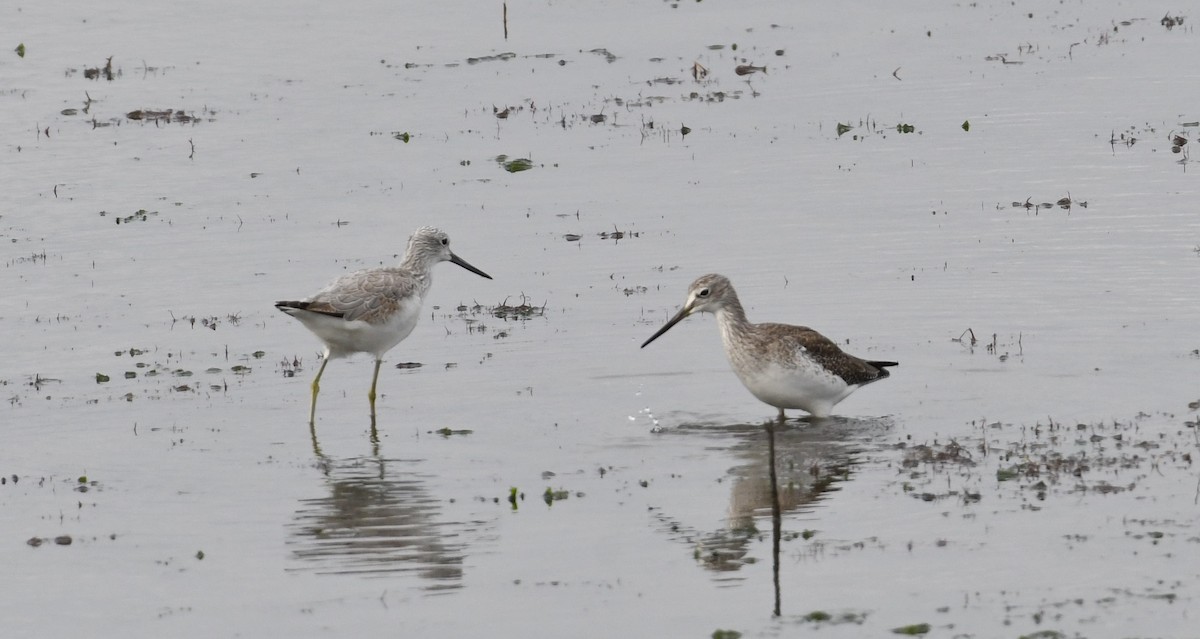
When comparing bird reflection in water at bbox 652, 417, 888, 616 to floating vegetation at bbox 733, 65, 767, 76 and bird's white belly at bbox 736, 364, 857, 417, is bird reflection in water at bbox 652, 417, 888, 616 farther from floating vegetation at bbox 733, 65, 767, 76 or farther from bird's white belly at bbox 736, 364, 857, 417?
floating vegetation at bbox 733, 65, 767, 76

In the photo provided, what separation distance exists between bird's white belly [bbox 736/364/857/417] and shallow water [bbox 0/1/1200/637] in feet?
1.00

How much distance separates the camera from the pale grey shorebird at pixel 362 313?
16.4 m

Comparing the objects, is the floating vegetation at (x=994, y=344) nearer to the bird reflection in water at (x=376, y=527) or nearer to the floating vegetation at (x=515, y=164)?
the bird reflection in water at (x=376, y=527)

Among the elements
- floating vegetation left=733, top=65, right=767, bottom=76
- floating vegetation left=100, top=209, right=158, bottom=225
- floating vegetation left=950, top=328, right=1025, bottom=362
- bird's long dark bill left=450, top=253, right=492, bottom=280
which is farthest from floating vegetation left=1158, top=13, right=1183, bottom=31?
floating vegetation left=100, top=209, right=158, bottom=225

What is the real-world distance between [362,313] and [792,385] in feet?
12.9

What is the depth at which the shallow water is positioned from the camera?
11.9 m

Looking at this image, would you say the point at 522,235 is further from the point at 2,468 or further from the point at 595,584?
the point at 595,584

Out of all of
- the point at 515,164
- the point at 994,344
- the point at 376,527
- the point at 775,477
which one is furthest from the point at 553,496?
the point at 515,164

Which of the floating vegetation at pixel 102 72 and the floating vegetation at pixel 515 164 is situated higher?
the floating vegetation at pixel 102 72

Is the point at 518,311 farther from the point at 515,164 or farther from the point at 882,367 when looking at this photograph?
the point at 515,164

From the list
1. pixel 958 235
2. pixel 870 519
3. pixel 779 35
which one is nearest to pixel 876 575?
pixel 870 519

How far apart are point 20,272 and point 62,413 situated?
570 centimetres

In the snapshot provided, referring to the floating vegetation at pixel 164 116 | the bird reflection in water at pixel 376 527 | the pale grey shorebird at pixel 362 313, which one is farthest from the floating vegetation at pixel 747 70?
the bird reflection in water at pixel 376 527

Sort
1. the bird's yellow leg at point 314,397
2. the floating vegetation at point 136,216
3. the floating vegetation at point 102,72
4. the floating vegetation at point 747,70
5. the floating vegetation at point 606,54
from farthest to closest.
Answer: the floating vegetation at point 102,72, the floating vegetation at point 606,54, the floating vegetation at point 747,70, the floating vegetation at point 136,216, the bird's yellow leg at point 314,397
